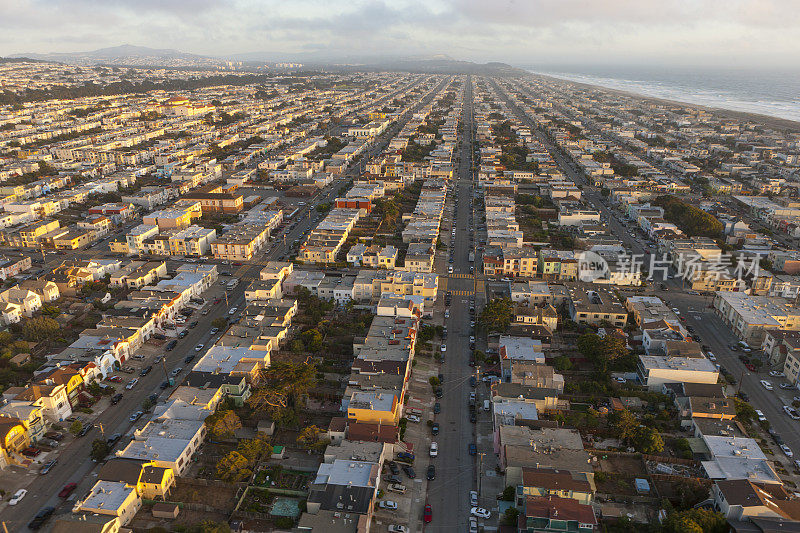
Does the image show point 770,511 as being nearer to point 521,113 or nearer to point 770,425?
point 770,425

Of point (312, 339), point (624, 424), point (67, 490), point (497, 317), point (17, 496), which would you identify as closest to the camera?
point (17, 496)

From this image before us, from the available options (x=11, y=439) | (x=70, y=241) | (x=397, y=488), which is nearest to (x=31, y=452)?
(x=11, y=439)

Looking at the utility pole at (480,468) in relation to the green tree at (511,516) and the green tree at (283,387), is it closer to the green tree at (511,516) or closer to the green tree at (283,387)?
the green tree at (511,516)

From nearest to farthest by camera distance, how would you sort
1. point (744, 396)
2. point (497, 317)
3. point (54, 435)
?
point (54, 435), point (744, 396), point (497, 317)

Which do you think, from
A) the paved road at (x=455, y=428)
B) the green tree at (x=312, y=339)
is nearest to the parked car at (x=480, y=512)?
the paved road at (x=455, y=428)

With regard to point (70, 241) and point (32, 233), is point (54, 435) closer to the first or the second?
point (70, 241)

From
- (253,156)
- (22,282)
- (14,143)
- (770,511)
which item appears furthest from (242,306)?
(14,143)

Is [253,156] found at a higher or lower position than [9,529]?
higher
